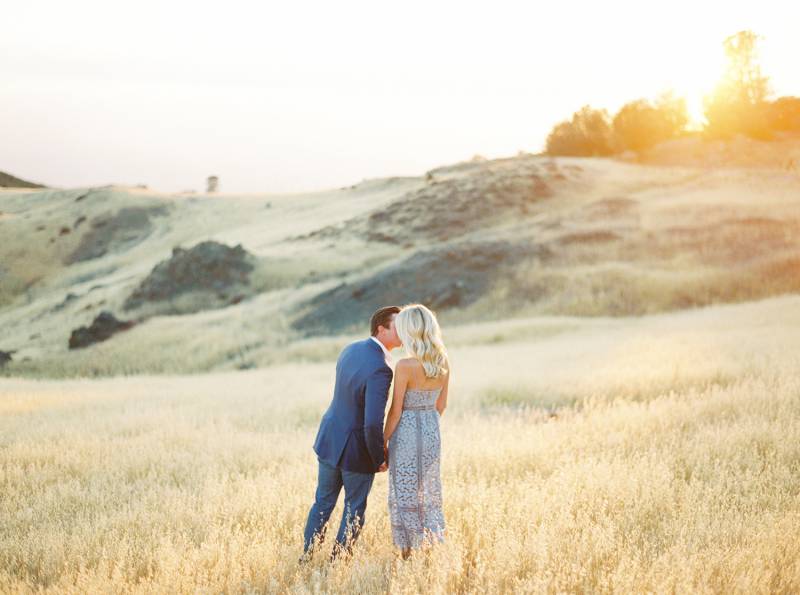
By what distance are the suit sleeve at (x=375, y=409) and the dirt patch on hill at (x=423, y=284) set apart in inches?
1009

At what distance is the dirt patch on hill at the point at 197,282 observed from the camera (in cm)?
4156

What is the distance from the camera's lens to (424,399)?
4.75 meters

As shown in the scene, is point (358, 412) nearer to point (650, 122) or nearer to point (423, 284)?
point (423, 284)

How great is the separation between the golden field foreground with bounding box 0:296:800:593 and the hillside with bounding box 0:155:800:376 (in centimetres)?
1565

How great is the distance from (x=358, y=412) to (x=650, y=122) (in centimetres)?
8242

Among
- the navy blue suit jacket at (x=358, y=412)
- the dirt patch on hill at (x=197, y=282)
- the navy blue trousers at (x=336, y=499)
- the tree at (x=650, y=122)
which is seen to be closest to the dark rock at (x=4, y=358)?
the dirt patch on hill at (x=197, y=282)

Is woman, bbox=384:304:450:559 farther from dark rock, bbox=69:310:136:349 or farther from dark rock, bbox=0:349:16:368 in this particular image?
dark rock, bbox=69:310:136:349

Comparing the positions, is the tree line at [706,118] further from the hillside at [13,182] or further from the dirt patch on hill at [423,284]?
the hillside at [13,182]

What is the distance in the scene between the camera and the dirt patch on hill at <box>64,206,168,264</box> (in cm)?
6906

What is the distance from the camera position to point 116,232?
73562mm

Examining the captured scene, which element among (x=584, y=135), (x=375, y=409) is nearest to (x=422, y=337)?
(x=375, y=409)

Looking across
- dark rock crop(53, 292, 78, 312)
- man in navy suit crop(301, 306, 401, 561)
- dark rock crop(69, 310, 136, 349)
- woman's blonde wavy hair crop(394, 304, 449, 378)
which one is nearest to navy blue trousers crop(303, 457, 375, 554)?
man in navy suit crop(301, 306, 401, 561)

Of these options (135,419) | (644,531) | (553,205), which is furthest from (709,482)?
(553,205)

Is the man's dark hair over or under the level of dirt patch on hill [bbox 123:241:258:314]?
under
